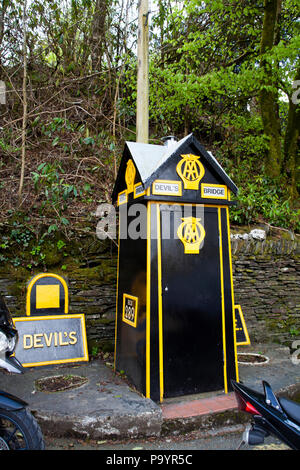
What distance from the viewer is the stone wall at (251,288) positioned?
225 inches

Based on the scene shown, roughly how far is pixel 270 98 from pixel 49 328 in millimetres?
8675

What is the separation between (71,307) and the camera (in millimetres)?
5578

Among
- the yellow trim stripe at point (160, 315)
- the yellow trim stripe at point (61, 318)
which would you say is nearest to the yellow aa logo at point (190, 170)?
the yellow trim stripe at point (160, 315)

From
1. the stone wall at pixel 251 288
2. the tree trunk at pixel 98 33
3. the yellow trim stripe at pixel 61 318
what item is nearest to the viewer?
the yellow trim stripe at pixel 61 318

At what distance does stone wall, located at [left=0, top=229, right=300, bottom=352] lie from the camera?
5711 millimetres

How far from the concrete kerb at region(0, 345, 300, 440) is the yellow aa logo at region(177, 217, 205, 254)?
180 cm

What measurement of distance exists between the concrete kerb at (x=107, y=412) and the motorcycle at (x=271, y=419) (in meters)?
1.37

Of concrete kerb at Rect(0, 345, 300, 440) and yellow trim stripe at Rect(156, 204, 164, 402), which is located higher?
yellow trim stripe at Rect(156, 204, 164, 402)

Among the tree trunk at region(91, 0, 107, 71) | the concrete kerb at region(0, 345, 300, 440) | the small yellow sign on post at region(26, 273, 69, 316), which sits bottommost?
the concrete kerb at region(0, 345, 300, 440)

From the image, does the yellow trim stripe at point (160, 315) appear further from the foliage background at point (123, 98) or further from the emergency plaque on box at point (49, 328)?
the foliage background at point (123, 98)

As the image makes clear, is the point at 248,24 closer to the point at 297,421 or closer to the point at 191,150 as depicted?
the point at 191,150

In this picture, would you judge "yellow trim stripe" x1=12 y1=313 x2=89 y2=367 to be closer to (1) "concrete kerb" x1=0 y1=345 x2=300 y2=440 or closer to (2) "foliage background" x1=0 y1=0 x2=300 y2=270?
(1) "concrete kerb" x1=0 y1=345 x2=300 y2=440

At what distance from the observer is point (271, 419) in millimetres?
2406

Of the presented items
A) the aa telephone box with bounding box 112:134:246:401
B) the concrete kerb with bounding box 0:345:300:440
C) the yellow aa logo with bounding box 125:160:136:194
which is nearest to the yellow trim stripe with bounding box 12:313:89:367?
the concrete kerb with bounding box 0:345:300:440
